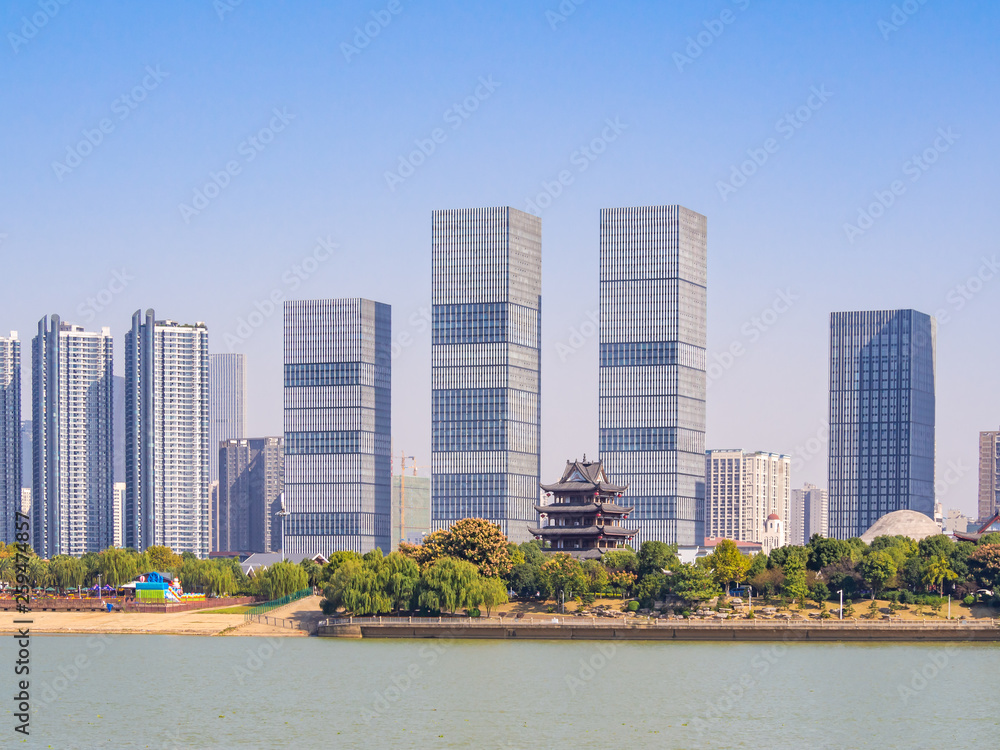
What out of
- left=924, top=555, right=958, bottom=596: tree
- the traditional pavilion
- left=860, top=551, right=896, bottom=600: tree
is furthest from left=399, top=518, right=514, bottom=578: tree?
left=924, top=555, right=958, bottom=596: tree

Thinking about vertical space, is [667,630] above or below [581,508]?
below

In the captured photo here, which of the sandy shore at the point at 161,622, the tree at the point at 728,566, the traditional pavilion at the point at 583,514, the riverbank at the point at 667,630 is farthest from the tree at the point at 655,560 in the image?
the sandy shore at the point at 161,622

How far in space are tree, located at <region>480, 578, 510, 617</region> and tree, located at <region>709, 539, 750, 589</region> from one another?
676 inches

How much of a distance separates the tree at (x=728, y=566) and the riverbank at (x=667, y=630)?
10.1 meters

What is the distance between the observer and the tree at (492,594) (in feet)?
382

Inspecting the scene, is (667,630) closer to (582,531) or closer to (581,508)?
(582,531)

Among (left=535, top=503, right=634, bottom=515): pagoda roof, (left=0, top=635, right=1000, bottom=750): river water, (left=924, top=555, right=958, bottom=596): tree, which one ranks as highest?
(left=535, top=503, right=634, bottom=515): pagoda roof

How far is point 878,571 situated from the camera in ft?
396

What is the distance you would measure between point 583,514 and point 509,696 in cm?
7692

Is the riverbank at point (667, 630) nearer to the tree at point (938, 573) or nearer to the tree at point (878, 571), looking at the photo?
the tree at point (878, 571)

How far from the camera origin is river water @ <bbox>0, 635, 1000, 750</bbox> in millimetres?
65375

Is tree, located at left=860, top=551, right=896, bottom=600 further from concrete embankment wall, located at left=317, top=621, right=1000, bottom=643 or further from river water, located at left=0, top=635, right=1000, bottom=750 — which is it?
river water, located at left=0, top=635, right=1000, bottom=750

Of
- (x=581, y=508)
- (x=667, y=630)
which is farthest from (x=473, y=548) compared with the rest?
(x=581, y=508)

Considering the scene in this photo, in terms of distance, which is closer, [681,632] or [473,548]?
[681,632]
